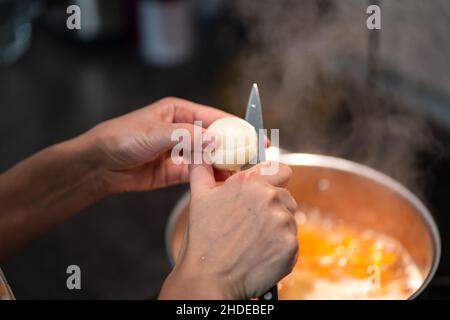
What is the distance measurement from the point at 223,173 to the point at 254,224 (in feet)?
0.75

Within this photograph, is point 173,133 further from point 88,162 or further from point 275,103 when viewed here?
point 275,103

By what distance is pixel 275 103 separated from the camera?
1.57m

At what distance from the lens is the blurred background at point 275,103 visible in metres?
1.42

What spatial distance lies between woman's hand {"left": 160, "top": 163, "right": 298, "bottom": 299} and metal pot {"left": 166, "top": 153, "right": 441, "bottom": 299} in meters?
0.19

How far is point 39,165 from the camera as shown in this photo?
1064 millimetres

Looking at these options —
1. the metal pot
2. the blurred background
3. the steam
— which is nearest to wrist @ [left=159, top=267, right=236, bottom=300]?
the metal pot

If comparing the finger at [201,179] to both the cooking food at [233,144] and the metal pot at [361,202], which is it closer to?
the cooking food at [233,144]

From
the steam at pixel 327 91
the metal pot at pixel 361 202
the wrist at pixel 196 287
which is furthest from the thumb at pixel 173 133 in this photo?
the steam at pixel 327 91

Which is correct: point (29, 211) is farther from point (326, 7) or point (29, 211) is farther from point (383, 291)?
point (326, 7)

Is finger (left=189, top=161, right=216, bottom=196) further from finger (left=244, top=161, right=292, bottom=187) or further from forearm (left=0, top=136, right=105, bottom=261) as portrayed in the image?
forearm (left=0, top=136, right=105, bottom=261)

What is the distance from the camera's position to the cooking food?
915 mm

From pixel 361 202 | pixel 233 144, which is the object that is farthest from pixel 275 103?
pixel 233 144

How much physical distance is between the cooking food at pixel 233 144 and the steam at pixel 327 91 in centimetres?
54
